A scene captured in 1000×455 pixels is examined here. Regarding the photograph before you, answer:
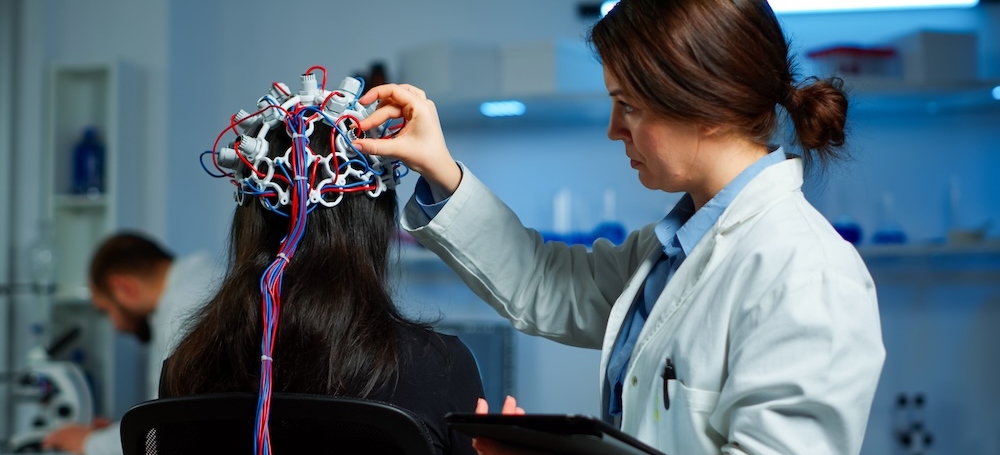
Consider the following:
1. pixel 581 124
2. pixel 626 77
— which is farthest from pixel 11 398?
pixel 626 77

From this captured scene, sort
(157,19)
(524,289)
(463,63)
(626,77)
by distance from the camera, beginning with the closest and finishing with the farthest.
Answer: (626,77)
(524,289)
(463,63)
(157,19)

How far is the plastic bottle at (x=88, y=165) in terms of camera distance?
3223 mm

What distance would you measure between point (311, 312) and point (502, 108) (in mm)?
2091

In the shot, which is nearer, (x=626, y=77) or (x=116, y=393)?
(x=626, y=77)

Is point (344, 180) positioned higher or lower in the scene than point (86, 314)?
higher

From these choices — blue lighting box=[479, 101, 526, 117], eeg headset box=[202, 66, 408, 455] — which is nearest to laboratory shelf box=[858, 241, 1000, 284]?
blue lighting box=[479, 101, 526, 117]

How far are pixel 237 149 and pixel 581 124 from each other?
7.35 ft

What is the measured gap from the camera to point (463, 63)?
3.10 m

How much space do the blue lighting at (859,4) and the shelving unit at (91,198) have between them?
2.27 m

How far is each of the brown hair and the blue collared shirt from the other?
6 cm

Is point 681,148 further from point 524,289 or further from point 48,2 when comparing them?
point 48,2

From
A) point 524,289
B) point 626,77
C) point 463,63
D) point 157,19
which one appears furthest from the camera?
point 157,19

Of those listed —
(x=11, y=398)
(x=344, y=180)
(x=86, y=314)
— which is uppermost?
(x=344, y=180)

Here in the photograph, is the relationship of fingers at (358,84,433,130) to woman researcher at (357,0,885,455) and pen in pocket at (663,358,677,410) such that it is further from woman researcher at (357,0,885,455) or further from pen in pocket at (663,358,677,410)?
pen in pocket at (663,358,677,410)
